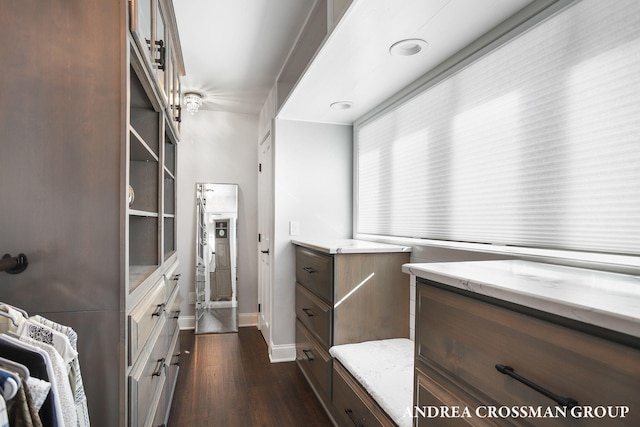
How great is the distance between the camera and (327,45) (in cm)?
174

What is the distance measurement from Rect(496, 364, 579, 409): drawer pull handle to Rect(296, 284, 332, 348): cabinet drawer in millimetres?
1378

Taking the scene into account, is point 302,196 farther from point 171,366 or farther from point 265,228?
point 171,366

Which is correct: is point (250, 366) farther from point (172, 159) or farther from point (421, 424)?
point (421, 424)

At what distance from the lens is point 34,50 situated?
3.51 feet

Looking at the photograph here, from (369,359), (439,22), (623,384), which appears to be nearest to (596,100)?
(439,22)

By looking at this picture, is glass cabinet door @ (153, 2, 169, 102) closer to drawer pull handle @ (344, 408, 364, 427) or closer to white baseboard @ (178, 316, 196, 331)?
drawer pull handle @ (344, 408, 364, 427)

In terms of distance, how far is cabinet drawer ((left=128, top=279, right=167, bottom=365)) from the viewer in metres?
1.21

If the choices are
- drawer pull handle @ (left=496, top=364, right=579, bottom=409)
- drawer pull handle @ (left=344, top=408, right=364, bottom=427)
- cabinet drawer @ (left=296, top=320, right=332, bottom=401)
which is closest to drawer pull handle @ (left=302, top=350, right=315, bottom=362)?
cabinet drawer @ (left=296, top=320, right=332, bottom=401)

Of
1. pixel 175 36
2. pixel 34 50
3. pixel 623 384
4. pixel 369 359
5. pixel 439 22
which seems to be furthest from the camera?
pixel 175 36

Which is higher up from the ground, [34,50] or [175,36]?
[175,36]

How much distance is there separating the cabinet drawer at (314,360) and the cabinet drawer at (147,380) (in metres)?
0.92

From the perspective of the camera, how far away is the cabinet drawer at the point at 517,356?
2.13 ft

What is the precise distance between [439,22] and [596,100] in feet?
2.33

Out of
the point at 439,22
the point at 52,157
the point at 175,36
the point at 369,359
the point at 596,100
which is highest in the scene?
the point at 175,36
